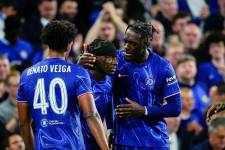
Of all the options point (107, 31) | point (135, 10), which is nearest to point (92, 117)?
point (107, 31)

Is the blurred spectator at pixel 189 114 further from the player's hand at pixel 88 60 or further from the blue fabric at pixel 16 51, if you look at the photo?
the player's hand at pixel 88 60

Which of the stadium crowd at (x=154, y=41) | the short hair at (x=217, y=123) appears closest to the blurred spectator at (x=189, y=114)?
the stadium crowd at (x=154, y=41)

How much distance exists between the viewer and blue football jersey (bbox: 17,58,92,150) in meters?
6.48

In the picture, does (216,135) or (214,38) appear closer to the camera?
(216,135)

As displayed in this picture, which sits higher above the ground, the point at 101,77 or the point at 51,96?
the point at 101,77

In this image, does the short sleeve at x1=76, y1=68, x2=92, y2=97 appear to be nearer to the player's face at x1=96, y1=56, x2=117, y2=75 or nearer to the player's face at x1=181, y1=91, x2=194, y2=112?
the player's face at x1=96, y1=56, x2=117, y2=75

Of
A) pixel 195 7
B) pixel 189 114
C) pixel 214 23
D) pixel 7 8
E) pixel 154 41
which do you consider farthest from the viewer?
pixel 195 7

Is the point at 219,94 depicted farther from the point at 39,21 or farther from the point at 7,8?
the point at 7,8

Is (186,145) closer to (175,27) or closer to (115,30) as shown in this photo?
(115,30)

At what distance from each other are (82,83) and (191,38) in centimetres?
663

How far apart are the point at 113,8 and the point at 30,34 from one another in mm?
1541

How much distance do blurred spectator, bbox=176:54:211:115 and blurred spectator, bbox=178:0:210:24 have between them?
278 centimetres

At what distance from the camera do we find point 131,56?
23.5 ft

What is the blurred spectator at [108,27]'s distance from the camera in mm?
11492
